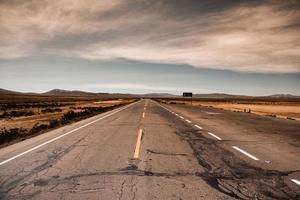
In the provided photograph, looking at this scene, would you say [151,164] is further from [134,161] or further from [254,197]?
[254,197]

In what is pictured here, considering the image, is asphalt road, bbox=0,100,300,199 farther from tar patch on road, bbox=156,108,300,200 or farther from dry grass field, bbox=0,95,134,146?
dry grass field, bbox=0,95,134,146

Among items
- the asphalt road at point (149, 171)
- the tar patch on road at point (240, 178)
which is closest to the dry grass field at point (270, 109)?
the asphalt road at point (149, 171)

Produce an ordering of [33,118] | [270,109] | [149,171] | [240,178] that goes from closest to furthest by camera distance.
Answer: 1. [240,178]
2. [149,171]
3. [33,118]
4. [270,109]

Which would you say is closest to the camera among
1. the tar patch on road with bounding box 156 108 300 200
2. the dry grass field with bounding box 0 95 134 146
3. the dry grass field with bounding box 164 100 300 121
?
the tar patch on road with bounding box 156 108 300 200

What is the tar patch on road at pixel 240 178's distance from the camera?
512 centimetres

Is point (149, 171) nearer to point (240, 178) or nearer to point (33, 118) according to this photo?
point (240, 178)

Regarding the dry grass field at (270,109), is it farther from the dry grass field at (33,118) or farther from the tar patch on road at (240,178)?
the tar patch on road at (240,178)

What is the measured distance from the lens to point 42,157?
26.8 ft

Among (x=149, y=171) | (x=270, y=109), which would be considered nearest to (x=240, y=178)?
(x=149, y=171)

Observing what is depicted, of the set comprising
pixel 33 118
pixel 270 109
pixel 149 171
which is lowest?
pixel 270 109

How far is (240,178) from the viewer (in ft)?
19.9

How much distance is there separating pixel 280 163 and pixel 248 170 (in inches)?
53.7

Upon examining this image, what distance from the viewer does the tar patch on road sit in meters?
5.12

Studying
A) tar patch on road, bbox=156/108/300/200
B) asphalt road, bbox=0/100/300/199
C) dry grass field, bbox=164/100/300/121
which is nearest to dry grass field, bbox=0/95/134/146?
asphalt road, bbox=0/100/300/199
